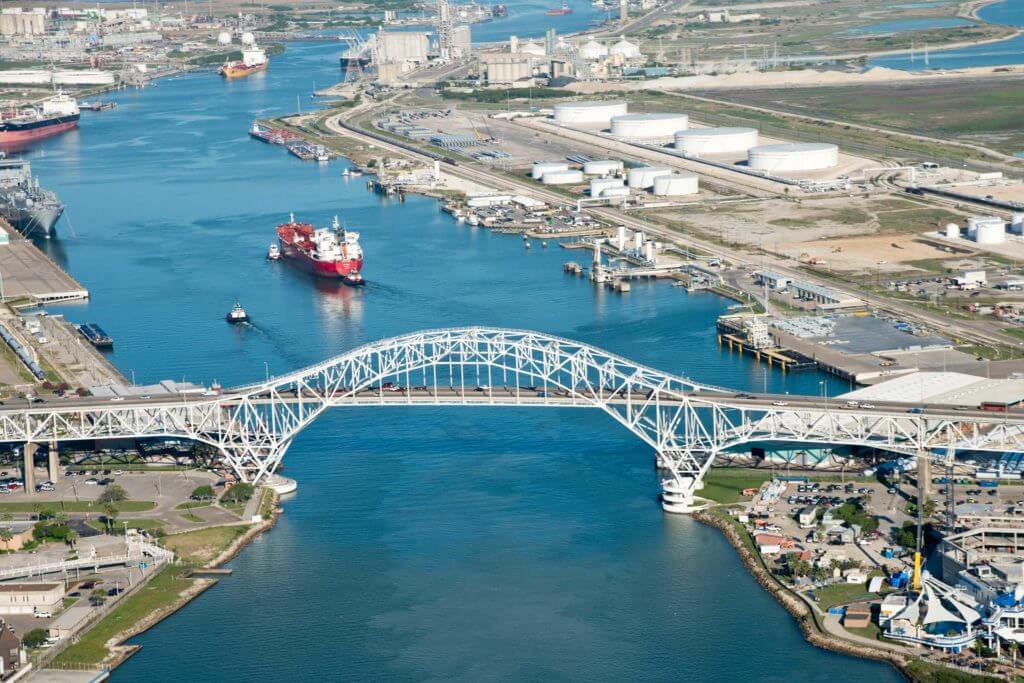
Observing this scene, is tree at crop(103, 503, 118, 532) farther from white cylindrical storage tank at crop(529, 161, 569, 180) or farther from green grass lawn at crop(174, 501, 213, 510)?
white cylindrical storage tank at crop(529, 161, 569, 180)

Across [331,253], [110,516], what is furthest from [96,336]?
[110,516]

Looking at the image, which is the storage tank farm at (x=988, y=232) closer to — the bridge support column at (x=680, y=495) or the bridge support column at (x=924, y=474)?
the bridge support column at (x=924, y=474)

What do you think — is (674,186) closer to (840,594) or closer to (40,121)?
(840,594)

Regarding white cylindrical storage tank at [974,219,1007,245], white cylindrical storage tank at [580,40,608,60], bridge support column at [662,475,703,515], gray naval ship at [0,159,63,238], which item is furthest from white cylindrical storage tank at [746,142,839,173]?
white cylindrical storage tank at [580,40,608,60]

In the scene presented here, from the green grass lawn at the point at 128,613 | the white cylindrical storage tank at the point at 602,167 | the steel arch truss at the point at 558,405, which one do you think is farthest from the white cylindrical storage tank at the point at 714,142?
the green grass lawn at the point at 128,613

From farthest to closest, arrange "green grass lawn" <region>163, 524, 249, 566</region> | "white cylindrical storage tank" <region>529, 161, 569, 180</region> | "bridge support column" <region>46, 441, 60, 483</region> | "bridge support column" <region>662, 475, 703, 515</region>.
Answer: "white cylindrical storage tank" <region>529, 161, 569, 180</region>, "bridge support column" <region>46, 441, 60, 483</region>, "bridge support column" <region>662, 475, 703, 515</region>, "green grass lawn" <region>163, 524, 249, 566</region>
